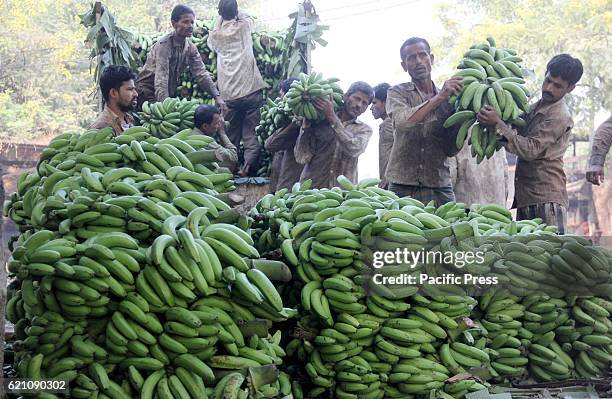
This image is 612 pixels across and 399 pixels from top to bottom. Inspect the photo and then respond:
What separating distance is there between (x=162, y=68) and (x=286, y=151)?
142cm

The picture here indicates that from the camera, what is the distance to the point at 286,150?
595cm

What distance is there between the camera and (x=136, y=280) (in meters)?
2.46

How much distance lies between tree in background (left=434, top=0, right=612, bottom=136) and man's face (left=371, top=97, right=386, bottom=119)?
12.0m

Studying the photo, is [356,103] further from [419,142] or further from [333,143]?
[419,142]

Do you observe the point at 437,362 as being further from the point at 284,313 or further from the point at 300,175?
the point at 300,175

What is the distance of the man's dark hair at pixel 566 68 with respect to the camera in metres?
4.16

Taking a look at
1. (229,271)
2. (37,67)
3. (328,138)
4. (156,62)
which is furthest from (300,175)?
(37,67)

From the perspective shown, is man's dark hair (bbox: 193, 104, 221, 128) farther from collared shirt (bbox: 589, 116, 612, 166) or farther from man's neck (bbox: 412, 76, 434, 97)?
collared shirt (bbox: 589, 116, 612, 166)

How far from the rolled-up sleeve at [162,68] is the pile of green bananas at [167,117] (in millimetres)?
382

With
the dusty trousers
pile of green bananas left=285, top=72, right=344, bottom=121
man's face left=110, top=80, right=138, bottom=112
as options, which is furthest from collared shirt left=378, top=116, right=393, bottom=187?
man's face left=110, top=80, right=138, bottom=112

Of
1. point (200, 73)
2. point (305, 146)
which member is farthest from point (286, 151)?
point (200, 73)

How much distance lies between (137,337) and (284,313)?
52 centimetres

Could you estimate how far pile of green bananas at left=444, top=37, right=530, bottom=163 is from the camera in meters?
4.07

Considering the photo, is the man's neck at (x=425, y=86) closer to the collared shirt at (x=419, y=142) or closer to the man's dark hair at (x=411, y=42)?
the collared shirt at (x=419, y=142)
